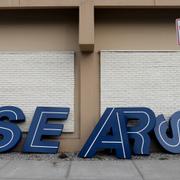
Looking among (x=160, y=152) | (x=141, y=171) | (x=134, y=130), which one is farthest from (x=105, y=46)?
(x=141, y=171)

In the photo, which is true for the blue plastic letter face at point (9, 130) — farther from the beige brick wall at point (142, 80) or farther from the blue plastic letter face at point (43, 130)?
the beige brick wall at point (142, 80)

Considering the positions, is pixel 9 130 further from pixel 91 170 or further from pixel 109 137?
pixel 91 170

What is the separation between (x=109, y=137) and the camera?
1155 centimetres

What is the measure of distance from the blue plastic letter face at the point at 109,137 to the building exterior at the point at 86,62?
89 cm

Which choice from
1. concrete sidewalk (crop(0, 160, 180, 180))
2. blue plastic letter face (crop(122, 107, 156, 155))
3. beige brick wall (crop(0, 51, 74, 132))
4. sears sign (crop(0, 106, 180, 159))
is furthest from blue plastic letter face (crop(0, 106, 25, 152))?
blue plastic letter face (crop(122, 107, 156, 155))

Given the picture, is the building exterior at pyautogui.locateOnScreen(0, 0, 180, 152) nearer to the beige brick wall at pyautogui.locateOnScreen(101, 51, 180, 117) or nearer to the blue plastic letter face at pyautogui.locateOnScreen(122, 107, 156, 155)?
the beige brick wall at pyautogui.locateOnScreen(101, 51, 180, 117)

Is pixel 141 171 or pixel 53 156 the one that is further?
pixel 53 156

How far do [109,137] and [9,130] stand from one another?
9.93 ft

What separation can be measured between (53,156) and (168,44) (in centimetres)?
498

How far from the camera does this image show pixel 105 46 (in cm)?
1273

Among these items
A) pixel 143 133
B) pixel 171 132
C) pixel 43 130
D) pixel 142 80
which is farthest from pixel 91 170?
pixel 142 80

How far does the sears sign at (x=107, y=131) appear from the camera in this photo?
11.5 meters

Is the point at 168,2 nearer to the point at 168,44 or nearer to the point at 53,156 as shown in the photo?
the point at 168,44

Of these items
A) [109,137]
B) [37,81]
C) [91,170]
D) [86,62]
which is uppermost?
[86,62]
